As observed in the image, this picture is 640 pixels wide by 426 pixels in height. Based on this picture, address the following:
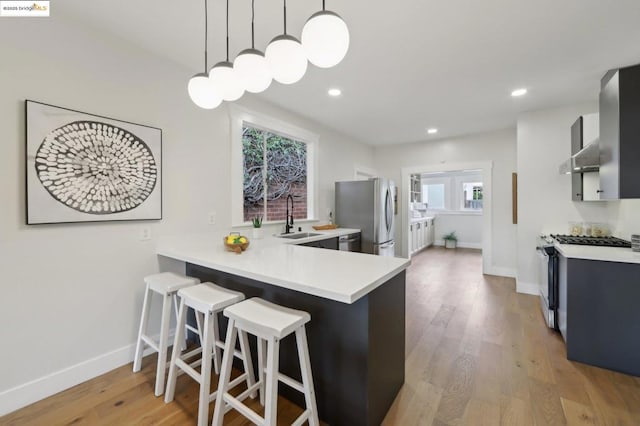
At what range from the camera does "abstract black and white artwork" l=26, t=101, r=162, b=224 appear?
1645mm

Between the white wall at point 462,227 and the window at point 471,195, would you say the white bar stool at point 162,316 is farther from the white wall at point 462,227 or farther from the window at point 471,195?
the window at point 471,195

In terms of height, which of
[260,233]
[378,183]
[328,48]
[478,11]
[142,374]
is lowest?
[142,374]

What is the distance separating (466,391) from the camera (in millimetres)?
1718

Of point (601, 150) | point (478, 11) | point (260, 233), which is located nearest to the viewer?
point (478, 11)

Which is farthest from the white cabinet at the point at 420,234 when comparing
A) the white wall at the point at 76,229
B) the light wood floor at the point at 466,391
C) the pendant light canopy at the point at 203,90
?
the pendant light canopy at the point at 203,90

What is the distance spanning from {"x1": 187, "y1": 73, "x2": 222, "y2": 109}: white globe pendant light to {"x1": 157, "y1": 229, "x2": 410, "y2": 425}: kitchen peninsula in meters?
0.98

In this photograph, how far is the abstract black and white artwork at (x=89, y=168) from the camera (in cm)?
164

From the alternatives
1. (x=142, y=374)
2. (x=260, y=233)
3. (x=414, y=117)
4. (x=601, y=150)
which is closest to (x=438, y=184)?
(x=414, y=117)

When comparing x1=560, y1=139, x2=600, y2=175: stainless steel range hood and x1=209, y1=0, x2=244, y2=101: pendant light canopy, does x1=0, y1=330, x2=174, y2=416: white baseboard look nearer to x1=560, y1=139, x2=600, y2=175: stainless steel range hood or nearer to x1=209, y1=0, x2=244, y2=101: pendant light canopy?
x1=209, y1=0, x2=244, y2=101: pendant light canopy

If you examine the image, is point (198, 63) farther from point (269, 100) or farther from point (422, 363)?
point (422, 363)

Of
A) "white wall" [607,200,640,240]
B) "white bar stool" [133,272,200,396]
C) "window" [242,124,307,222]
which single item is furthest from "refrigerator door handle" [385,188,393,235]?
"white bar stool" [133,272,200,396]

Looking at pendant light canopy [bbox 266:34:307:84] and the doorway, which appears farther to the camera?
the doorway

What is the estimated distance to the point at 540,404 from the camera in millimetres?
1605

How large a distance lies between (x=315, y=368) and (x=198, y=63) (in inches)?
103
